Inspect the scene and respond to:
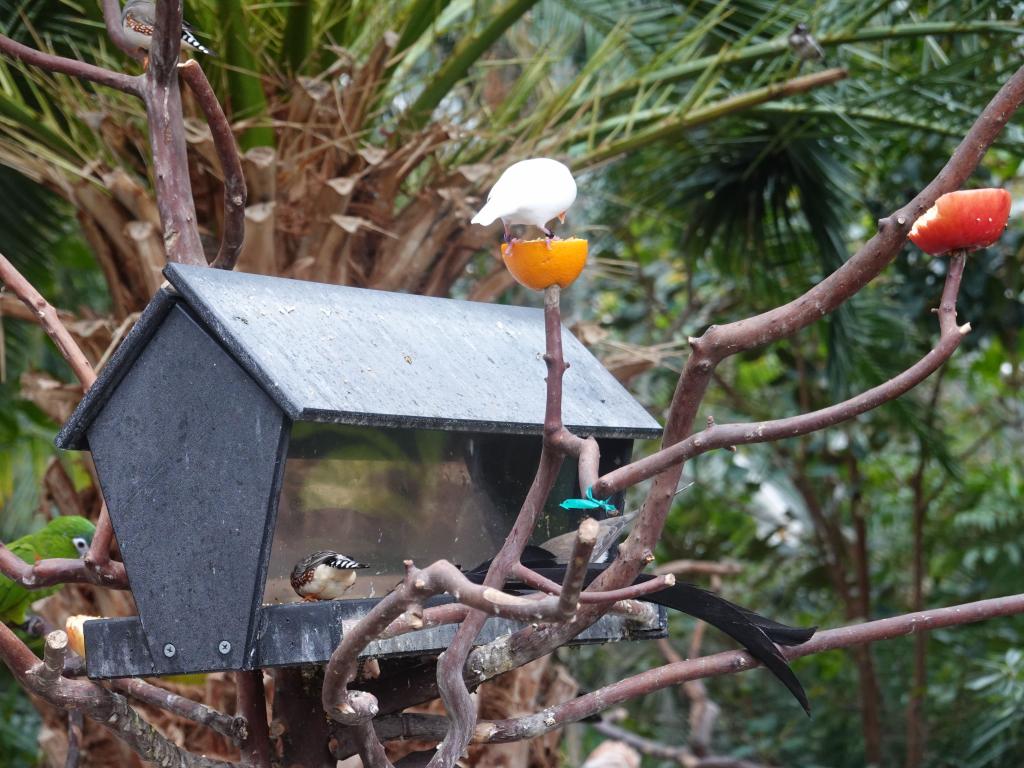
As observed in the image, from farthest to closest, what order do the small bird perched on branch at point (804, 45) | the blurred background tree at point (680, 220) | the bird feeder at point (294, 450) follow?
1. the small bird perched on branch at point (804, 45)
2. the blurred background tree at point (680, 220)
3. the bird feeder at point (294, 450)

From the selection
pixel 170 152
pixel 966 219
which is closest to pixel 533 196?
pixel 966 219

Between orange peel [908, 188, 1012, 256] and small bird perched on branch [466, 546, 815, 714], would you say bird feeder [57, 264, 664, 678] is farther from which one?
orange peel [908, 188, 1012, 256]

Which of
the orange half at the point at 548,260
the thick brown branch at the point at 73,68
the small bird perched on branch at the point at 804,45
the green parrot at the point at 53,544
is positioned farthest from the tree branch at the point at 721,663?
the small bird perched on branch at the point at 804,45

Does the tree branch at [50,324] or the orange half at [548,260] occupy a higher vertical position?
the tree branch at [50,324]

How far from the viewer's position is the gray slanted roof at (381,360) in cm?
124

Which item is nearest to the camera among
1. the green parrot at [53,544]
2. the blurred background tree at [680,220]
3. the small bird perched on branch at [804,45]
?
the green parrot at [53,544]

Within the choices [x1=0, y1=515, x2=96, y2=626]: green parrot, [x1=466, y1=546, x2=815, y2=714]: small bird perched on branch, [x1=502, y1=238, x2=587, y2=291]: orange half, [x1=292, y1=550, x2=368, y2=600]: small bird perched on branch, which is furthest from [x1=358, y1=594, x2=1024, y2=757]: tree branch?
[x1=0, y1=515, x2=96, y2=626]: green parrot

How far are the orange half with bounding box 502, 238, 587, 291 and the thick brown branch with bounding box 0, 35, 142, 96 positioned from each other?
77 centimetres

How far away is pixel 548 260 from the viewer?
1050 millimetres

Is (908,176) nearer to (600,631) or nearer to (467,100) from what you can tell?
(467,100)

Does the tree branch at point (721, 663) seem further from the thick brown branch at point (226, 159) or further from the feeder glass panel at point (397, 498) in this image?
the thick brown branch at point (226, 159)

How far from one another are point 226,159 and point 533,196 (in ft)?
2.08

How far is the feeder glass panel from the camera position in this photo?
1.40 metres

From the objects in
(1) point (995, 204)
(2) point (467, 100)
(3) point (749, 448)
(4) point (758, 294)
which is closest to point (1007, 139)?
(4) point (758, 294)
